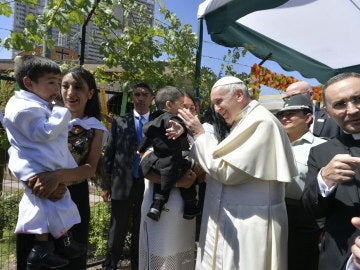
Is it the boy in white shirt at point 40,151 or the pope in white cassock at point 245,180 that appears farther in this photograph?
the pope in white cassock at point 245,180

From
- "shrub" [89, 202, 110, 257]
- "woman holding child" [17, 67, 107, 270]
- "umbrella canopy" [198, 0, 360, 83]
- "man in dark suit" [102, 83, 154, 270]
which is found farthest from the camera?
"umbrella canopy" [198, 0, 360, 83]

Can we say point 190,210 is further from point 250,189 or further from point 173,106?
point 173,106

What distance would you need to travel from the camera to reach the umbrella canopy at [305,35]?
531 centimetres

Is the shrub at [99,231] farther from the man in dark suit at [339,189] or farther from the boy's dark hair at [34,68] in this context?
the man in dark suit at [339,189]

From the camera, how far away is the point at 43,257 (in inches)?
77.0

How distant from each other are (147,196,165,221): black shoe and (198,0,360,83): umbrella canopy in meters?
2.80

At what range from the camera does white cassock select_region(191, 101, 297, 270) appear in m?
2.25

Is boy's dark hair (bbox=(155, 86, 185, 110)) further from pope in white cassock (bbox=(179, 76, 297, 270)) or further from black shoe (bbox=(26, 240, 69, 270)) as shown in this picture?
black shoe (bbox=(26, 240, 69, 270))

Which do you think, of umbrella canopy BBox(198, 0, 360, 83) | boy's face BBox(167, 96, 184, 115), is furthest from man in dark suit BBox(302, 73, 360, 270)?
umbrella canopy BBox(198, 0, 360, 83)

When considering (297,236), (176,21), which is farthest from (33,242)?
(176,21)

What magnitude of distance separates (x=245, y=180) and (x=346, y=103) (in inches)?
32.0

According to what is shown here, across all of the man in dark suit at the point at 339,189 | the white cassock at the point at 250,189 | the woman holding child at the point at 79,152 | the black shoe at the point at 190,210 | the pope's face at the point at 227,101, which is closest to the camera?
the man in dark suit at the point at 339,189

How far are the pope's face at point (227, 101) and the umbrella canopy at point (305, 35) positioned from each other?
2.43m

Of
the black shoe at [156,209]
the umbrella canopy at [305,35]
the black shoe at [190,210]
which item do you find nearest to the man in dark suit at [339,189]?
the black shoe at [190,210]
